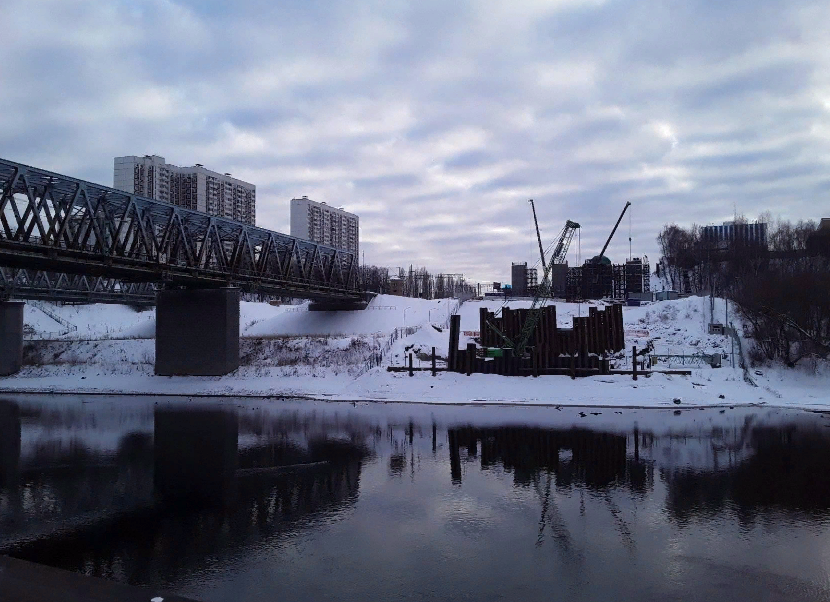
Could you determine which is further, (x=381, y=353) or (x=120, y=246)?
(x=120, y=246)

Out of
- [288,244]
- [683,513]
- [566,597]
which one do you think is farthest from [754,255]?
[566,597]

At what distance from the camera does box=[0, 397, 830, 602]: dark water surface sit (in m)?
10.7

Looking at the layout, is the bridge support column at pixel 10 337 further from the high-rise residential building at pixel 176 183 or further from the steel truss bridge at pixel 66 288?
the high-rise residential building at pixel 176 183

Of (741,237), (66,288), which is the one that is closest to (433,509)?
(66,288)

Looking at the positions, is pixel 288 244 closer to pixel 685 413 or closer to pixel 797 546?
pixel 685 413

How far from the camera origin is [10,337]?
57781 millimetres

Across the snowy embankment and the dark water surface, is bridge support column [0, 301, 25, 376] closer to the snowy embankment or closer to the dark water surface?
the snowy embankment

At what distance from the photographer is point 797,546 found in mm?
12297

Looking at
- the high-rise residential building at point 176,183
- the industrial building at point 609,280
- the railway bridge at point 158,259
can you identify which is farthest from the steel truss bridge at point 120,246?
the industrial building at point 609,280

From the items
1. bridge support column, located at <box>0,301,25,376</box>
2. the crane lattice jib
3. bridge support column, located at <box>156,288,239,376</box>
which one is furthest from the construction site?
bridge support column, located at <box>0,301,25,376</box>

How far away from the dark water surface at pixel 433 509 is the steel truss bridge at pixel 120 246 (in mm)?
14898

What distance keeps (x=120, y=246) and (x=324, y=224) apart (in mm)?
116026

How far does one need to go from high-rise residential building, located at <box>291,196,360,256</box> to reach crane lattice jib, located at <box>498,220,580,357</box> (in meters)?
96.9

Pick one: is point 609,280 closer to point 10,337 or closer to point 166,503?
point 10,337
